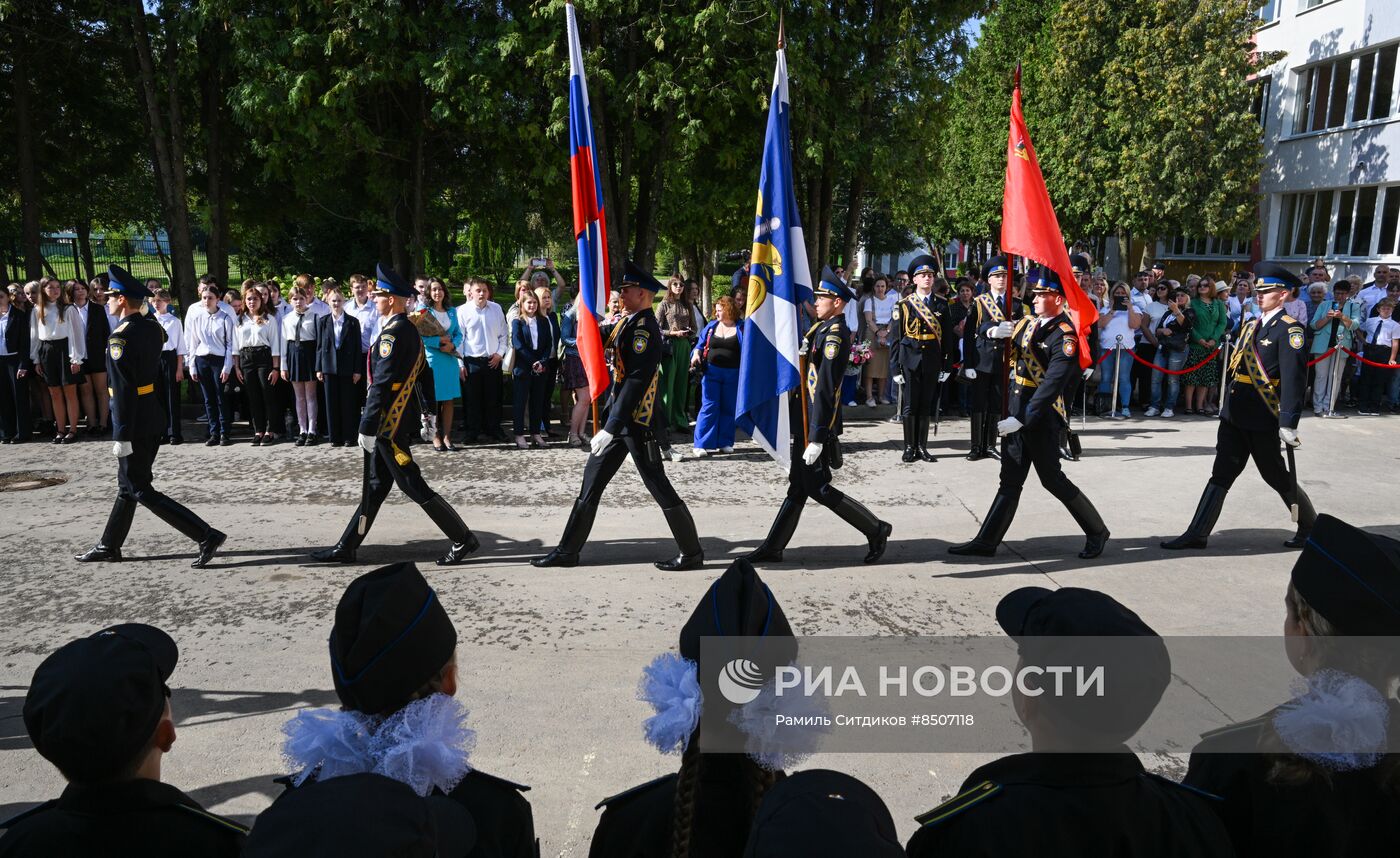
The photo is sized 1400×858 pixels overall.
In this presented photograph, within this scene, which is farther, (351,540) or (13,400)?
(13,400)

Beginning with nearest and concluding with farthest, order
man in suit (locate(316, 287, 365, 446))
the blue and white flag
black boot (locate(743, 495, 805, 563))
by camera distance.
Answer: the blue and white flag
black boot (locate(743, 495, 805, 563))
man in suit (locate(316, 287, 365, 446))

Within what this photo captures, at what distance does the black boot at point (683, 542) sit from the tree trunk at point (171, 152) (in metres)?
12.4

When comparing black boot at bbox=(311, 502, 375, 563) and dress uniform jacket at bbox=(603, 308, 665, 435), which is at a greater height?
dress uniform jacket at bbox=(603, 308, 665, 435)

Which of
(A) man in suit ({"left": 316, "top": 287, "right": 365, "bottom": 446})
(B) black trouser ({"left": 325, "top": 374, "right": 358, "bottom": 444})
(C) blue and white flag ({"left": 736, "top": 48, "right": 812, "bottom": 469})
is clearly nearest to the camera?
(C) blue and white flag ({"left": 736, "top": 48, "right": 812, "bottom": 469})

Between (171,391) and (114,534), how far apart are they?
527cm

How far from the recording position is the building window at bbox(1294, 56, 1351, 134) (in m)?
26.8

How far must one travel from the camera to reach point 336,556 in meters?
7.27

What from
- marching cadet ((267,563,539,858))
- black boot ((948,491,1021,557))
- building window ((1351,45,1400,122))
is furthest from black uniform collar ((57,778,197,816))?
building window ((1351,45,1400,122))

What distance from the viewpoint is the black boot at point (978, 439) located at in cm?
1129

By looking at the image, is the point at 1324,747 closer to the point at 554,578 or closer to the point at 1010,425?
the point at 1010,425

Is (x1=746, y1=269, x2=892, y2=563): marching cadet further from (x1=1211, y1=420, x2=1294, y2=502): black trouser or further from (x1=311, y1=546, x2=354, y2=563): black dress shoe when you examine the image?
(x1=311, y1=546, x2=354, y2=563): black dress shoe

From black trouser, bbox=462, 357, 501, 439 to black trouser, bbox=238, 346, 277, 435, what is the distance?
2285 millimetres

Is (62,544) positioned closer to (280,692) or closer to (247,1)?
(280,692)

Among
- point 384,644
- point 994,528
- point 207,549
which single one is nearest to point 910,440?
point 994,528
